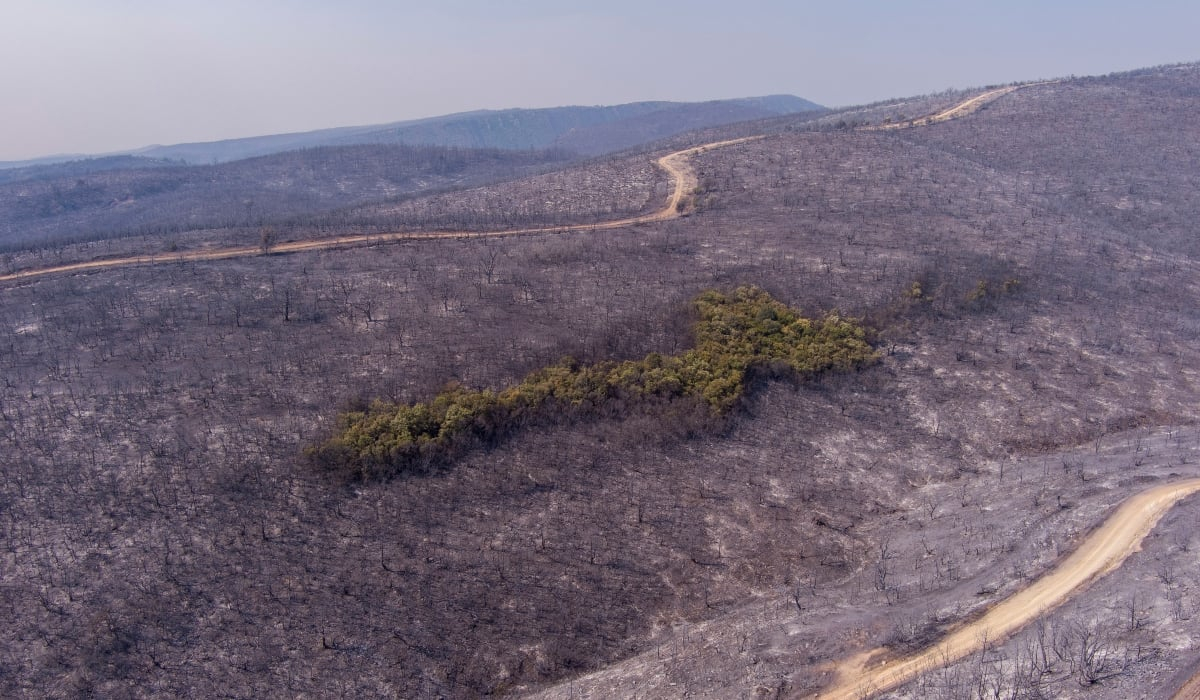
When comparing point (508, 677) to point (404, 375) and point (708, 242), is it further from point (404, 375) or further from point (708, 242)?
point (708, 242)

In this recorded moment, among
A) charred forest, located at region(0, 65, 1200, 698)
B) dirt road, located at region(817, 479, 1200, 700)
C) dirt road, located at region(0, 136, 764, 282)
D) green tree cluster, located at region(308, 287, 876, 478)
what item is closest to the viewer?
dirt road, located at region(817, 479, 1200, 700)

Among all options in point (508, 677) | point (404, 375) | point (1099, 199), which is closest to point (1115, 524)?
point (508, 677)

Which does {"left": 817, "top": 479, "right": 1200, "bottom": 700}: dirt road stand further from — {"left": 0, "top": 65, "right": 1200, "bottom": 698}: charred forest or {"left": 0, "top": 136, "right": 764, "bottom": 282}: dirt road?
{"left": 0, "top": 136, "right": 764, "bottom": 282}: dirt road

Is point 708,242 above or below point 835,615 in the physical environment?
above

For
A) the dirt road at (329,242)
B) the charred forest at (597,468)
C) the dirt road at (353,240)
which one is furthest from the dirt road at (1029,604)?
the dirt road at (353,240)

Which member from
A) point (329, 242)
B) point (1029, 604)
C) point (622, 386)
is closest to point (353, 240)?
point (329, 242)

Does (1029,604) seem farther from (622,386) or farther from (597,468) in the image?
(622,386)

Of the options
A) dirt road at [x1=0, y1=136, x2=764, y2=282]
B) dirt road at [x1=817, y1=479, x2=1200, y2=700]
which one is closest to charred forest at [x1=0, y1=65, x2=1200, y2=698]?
dirt road at [x1=817, y1=479, x2=1200, y2=700]
